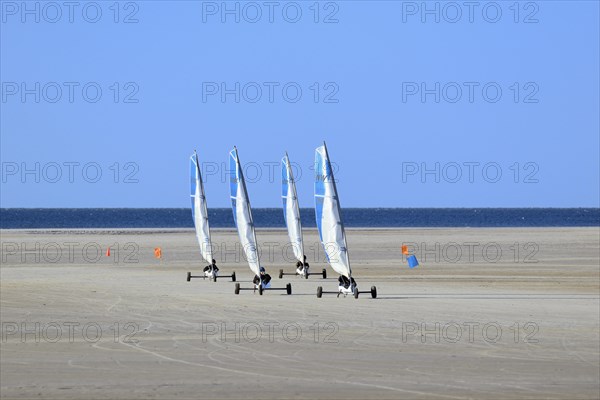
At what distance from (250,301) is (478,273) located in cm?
1241

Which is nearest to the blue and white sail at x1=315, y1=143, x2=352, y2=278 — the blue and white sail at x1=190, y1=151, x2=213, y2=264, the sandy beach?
the sandy beach

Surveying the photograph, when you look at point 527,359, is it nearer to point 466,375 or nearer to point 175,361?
A: point 466,375

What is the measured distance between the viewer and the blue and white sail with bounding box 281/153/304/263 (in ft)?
131

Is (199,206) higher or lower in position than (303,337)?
higher

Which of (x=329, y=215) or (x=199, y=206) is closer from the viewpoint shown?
(x=329, y=215)

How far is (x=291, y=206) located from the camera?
41531 mm

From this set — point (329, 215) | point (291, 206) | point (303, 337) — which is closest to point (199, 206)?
point (291, 206)

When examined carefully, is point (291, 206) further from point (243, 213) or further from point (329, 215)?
point (329, 215)

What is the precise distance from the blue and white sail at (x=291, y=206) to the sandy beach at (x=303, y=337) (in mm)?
2027

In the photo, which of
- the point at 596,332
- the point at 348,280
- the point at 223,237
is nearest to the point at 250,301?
the point at 348,280

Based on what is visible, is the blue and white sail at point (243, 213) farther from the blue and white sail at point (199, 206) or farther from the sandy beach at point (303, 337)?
the blue and white sail at point (199, 206)

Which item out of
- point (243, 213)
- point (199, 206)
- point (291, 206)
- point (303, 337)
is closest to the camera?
point (303, 337)

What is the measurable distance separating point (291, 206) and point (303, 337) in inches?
856

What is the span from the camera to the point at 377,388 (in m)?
14.9
